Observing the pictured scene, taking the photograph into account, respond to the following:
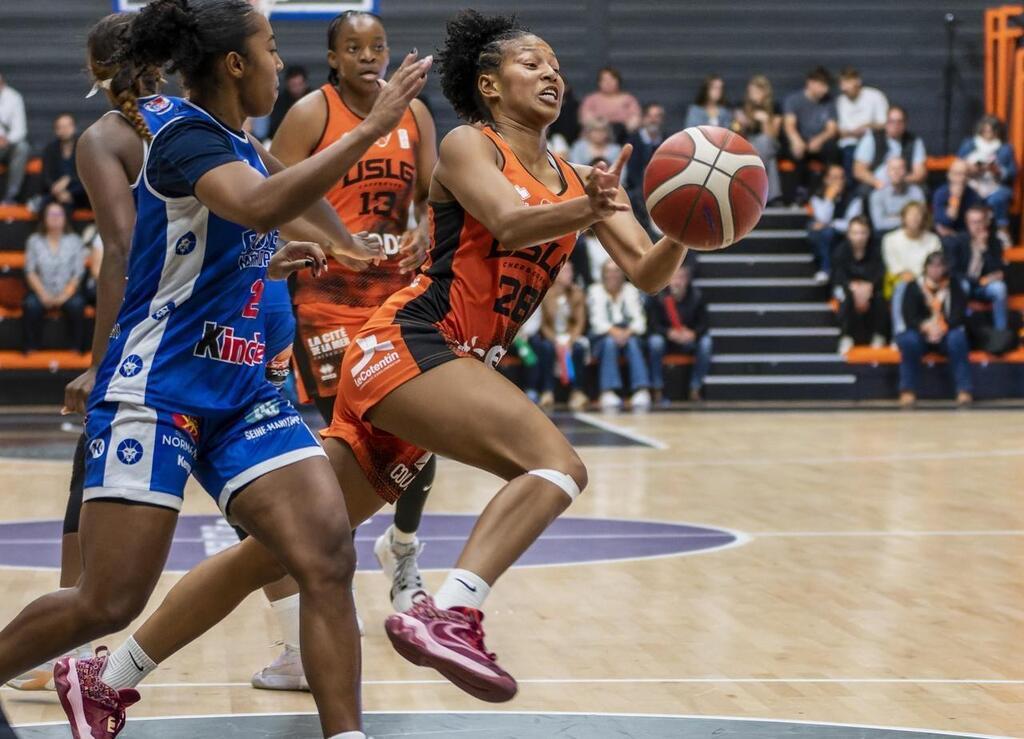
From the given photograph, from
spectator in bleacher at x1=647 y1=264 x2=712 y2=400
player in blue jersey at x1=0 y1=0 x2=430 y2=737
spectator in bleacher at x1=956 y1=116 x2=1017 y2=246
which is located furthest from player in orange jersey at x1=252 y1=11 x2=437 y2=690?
spectator in bleacher at x1=956 y1=116 x2=1017 y2=246

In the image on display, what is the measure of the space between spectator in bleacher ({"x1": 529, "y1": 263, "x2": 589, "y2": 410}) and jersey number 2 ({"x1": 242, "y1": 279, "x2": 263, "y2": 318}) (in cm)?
1073

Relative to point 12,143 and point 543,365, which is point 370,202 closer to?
point 543,365

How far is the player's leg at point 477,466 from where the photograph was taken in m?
3.75

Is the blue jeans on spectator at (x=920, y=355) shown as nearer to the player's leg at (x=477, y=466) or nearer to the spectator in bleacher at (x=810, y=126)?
the spectator in bleacher at (x=810, y=126)

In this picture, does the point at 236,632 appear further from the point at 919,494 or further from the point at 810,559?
the point at 919,494

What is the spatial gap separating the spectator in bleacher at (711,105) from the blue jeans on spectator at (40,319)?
22.1 ft

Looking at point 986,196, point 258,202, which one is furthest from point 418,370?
point 986,196

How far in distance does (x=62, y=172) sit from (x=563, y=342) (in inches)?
198

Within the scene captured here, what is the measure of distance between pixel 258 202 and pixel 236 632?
2.58 m

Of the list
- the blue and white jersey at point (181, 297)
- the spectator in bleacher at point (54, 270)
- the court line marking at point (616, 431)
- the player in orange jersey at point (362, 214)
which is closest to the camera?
the blue and white jersey at point (181, 297)

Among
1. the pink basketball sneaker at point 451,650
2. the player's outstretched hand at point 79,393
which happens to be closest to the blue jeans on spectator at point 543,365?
the player's outstretched hand at point 79,393

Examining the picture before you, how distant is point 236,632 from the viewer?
18.3 feet

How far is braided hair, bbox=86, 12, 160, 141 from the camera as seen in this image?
173 inches

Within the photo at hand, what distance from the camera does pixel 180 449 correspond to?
11.8ft
